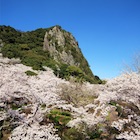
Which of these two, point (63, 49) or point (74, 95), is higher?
point (63, 49)

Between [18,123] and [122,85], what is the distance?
4400mm

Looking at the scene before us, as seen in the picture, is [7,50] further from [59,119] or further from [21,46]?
[59,119]

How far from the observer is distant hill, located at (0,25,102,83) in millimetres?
45969

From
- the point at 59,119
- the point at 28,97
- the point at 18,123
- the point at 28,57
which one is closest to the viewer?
the point at 18,123

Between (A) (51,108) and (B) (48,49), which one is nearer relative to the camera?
(A) (51,108)

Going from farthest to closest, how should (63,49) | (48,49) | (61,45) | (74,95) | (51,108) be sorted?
(61,45) → (63,49) → (48,49) → (74,95) → (51,108)

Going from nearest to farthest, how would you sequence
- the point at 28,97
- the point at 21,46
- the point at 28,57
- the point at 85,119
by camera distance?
1. the point at 28,97
2. the point at 85,119
3. the point at 28,57
4. the point at 21,46

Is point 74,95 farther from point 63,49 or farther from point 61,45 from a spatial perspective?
point 61,45

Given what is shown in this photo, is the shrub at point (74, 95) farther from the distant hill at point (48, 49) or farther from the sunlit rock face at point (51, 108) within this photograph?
the distant hill at point (48, 49)

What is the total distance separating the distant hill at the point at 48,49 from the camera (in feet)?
151

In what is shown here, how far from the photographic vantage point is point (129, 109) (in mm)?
11797

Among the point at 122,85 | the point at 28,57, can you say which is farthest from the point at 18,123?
the point at 28,57

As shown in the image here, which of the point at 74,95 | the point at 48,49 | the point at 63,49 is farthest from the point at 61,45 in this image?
the point at 74,95

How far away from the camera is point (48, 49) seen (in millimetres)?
55188
